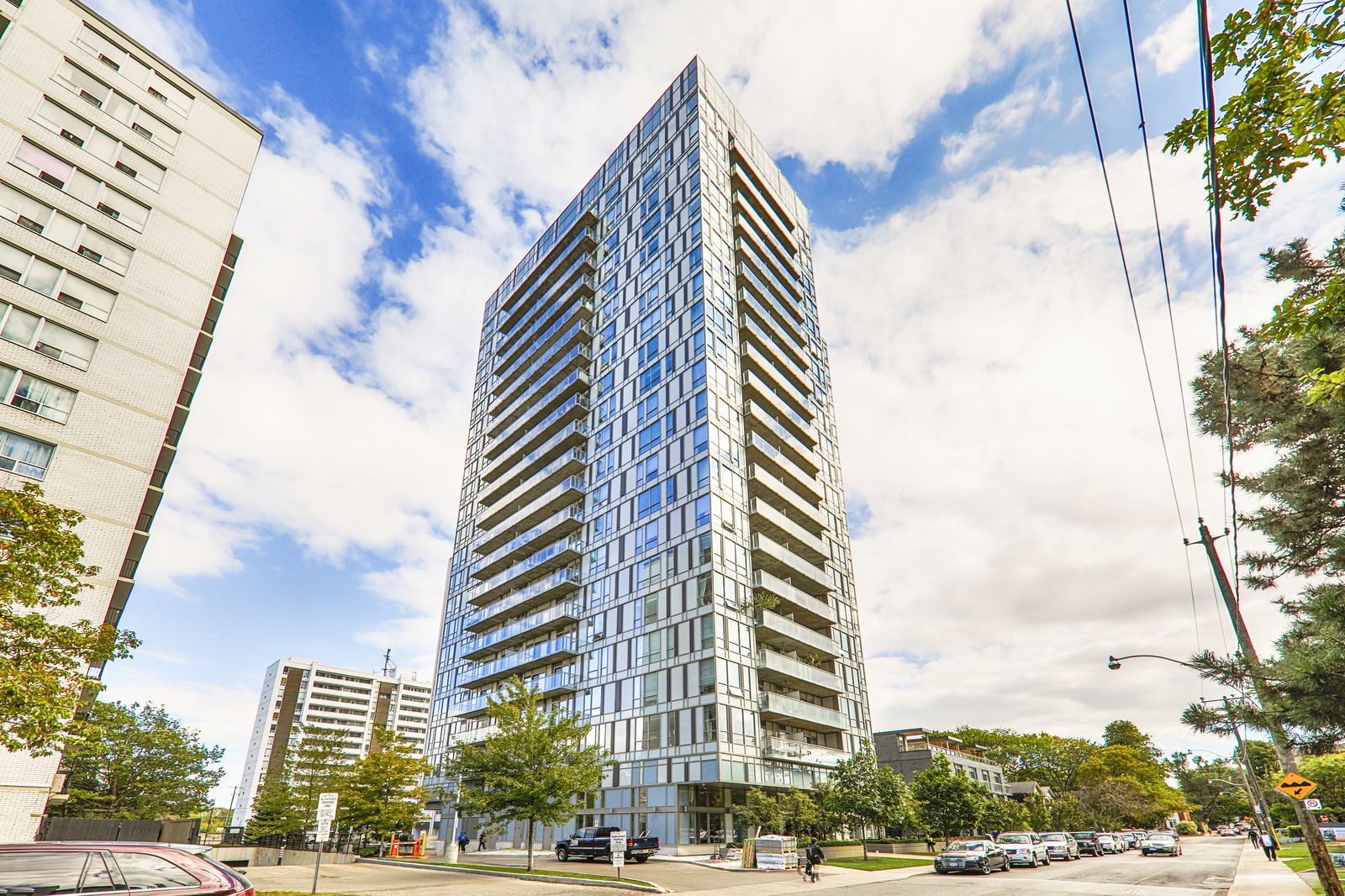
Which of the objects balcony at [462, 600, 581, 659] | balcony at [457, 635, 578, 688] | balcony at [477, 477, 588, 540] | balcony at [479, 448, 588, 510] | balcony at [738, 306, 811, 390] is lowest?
balcony at [457, 635, 578, 688]

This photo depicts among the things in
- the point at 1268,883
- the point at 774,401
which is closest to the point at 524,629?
the point at 774,401

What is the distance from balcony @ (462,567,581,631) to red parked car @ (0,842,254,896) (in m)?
45.5

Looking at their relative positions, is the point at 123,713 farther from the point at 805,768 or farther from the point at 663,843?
the point at 805,768

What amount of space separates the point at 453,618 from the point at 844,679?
40280 mm

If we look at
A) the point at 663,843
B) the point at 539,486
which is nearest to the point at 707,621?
the point at 663,843

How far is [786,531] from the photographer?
50344 mm

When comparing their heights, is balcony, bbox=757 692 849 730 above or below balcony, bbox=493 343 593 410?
below

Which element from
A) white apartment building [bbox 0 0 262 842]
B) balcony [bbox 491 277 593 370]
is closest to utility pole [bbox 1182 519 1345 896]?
white apartment building [bbox 0 0 262 842]

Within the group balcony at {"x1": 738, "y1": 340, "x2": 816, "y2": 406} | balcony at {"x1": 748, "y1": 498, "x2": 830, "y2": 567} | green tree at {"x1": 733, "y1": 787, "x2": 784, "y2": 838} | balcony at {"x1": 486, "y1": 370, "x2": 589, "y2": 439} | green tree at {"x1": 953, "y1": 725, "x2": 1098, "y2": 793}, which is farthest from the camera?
green tree at {"x1": 953, "y1": 725, "x2": 1098, "y2": 793}

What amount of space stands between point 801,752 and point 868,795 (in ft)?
28.3

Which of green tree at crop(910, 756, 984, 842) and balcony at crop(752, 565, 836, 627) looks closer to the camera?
green tree at crop(910, 756, 984, 842)

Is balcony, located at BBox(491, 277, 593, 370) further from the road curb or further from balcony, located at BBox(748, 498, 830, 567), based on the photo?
the road curb

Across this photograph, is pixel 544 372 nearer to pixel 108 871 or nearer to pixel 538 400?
pixel 538 400

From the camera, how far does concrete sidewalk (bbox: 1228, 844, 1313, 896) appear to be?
1856cm
